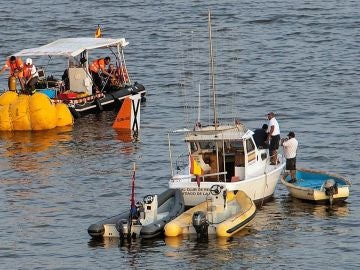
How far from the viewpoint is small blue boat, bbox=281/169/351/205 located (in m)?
38.8

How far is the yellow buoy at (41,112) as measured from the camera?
5009 centimetres

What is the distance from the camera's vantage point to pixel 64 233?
36750mm

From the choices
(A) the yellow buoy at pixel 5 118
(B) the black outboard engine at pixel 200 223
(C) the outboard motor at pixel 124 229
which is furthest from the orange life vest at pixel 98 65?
(B) the black outboard engine at pixel 200 223

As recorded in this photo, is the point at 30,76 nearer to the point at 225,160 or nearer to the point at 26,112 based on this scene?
the point at 26,112

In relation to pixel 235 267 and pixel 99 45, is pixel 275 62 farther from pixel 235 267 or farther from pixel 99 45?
pixel 235 267

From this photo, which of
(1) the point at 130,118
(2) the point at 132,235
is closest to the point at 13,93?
(1) the point at 130,118

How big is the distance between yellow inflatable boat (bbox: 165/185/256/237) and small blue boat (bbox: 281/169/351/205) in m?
2.60

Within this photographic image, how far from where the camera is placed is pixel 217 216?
1428 inches

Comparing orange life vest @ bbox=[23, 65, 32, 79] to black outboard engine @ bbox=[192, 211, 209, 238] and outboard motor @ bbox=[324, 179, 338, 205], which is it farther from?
black outboard engine @ bbox=[192, 211, 209, 238]

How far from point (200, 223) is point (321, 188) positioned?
18.8 ft

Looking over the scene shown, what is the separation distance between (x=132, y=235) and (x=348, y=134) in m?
16.6

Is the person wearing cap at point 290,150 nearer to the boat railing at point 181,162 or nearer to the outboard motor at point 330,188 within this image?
the outboard motor at point 330,188

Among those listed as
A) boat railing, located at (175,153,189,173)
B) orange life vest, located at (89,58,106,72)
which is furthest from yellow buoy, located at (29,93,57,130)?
boat railing, located at (175,153,189,173)

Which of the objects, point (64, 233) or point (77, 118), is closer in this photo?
point (64, 233)
